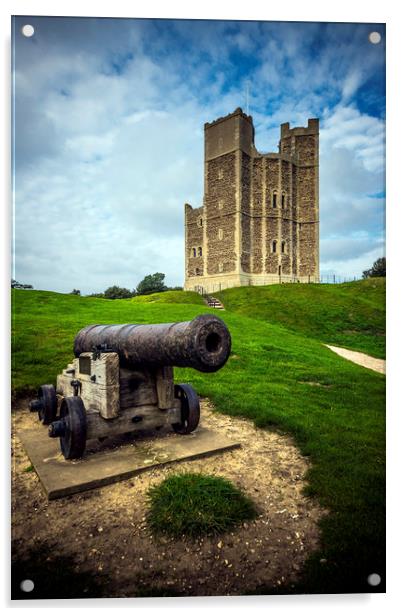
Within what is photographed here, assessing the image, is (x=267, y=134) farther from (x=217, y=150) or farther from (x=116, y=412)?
(x=217, y=150)

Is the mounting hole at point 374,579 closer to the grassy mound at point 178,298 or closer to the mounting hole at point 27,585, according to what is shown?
the mounting hole at point 27,585

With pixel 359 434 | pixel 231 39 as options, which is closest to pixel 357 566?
pixel 359 434

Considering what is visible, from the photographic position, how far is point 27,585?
2891mm

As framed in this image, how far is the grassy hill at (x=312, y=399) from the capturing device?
2.99 m

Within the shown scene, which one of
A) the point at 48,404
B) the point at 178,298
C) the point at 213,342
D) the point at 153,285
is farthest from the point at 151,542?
the point at 153,285

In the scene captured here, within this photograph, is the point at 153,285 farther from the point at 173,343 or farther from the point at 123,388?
the point at 173,343

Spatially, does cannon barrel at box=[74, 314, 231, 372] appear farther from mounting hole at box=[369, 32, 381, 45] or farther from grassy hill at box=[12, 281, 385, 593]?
mounting hole at box=[369, 32, 381, 45]

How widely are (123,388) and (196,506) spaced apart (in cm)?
169

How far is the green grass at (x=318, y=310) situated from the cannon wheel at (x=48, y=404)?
12.7 metres

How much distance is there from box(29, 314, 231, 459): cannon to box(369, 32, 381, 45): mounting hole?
3.71 m

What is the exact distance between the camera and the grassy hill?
9.82 ft

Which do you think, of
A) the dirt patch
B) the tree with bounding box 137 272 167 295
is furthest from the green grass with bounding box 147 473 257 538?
the tree with bounding box 137 272 167 295

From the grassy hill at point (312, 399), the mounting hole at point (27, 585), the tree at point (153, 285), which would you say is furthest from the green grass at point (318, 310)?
the tree at point (153, 285)

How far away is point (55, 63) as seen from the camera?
4.05 m
